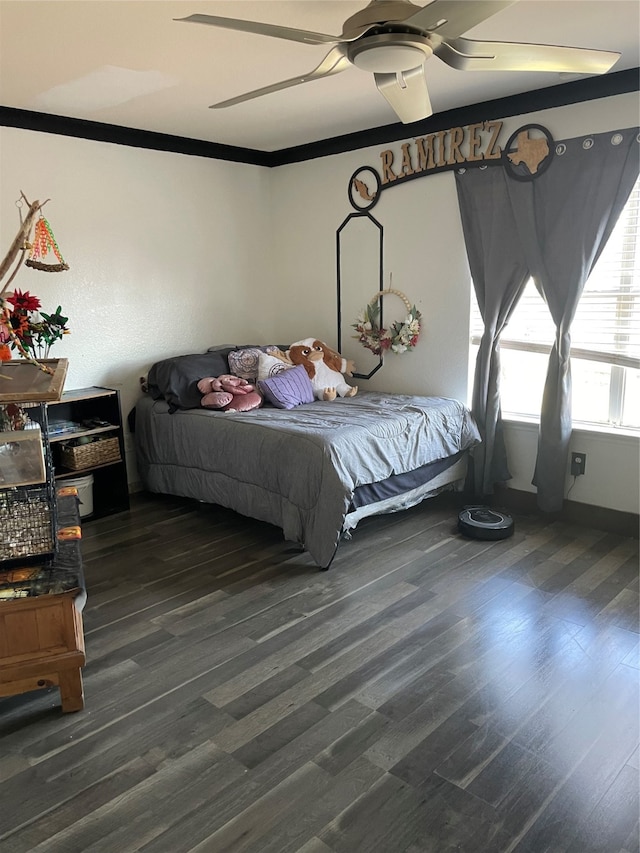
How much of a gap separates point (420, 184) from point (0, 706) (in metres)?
3.80

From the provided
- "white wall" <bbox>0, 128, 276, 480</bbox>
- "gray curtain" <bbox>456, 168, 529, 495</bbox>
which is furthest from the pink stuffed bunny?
"gray curtain" <bbox>456, 168, 529, 495</bbox>

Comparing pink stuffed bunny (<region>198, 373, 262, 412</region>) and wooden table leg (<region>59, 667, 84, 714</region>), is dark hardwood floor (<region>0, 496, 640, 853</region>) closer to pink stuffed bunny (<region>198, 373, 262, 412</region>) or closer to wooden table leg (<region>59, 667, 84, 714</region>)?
wooden table leg (<region>59, 667, 84, 714</region>)

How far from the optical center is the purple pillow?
4199 mm

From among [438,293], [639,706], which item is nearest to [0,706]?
[639,706]

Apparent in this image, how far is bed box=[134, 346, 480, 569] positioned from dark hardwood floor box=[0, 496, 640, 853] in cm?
29

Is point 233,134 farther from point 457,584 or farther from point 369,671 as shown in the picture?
point 369,671

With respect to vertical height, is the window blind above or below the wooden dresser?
above

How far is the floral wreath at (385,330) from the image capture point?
4465mm

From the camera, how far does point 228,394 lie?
416 centimetres

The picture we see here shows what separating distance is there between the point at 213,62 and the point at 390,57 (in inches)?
51.6

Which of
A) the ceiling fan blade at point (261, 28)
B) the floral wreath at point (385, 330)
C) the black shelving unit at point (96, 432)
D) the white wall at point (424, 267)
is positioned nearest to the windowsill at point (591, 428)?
the white wall at point (424, 267)

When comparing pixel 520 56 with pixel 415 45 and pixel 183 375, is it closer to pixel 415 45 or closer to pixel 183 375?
pixel 415 45

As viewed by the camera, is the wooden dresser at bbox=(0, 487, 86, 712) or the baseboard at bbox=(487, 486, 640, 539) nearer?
the wooden dresser at bbox=(0, 487, 86, 712)

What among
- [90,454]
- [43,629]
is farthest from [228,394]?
[43,629]
